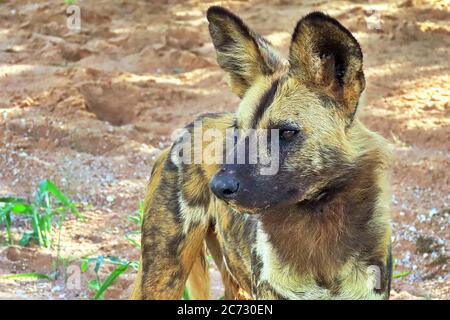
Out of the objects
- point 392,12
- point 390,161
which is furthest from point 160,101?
point 390,161

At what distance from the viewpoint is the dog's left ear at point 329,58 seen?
3.09 metres

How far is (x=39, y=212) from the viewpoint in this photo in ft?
17.0

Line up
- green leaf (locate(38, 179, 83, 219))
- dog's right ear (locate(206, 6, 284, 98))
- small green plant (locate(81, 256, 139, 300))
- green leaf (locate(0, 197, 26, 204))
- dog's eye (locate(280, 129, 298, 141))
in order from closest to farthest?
dog's eye (locate(280, 129, 298, 141)), dog's right ear (locate(206, 6, 284, 98)), small green plant (locate(81, 256, 139, 300)), green leaf (locate(38, 179, 83, 219)), green leaf (locate(0, 197, 26, 204))

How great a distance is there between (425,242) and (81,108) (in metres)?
2.86

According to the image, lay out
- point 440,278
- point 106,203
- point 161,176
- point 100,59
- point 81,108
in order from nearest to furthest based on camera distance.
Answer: point 161,176, point 440,278, point 106,203, point 81,108, point 100,59

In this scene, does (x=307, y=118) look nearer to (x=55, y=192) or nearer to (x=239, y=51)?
(x=239, y=51)

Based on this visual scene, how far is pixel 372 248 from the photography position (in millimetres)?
3174

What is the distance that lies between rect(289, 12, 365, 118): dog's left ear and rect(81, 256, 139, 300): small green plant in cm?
157

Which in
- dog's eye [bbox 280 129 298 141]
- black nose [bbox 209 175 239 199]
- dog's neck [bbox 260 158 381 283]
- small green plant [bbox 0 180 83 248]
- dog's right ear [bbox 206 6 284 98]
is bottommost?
small green plant [bbox 0 180 83 248]

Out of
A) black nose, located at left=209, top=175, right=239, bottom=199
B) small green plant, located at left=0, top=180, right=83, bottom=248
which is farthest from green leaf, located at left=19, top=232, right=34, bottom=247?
black nose, located at left=209, top=175, right=239, bottom=199

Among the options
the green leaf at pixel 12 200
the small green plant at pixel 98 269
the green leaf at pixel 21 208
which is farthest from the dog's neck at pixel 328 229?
the green leaf at pixel 12 200

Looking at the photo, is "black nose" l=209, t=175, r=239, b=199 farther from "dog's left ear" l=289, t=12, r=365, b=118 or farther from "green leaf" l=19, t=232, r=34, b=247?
"green leaf" l=19, t=232, r=34, b=247

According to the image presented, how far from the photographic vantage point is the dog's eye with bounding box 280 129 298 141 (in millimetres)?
3145

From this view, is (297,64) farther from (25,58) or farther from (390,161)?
(25,58)
